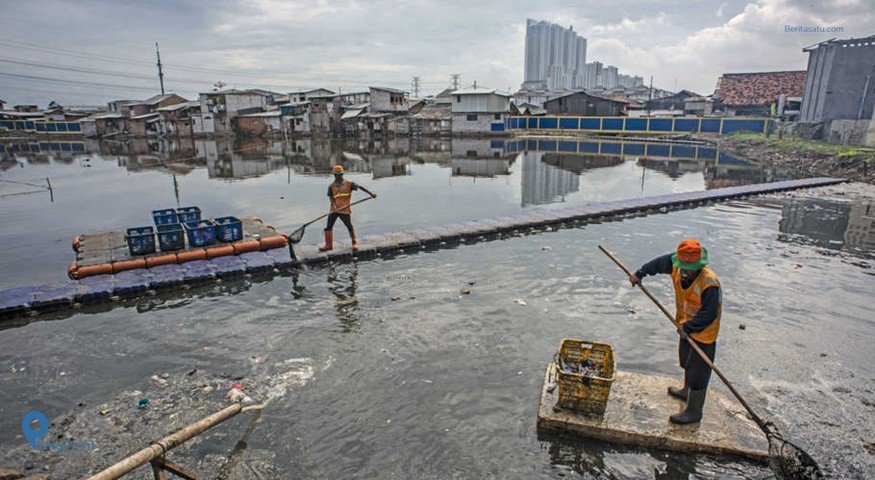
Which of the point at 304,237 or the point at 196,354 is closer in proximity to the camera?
the point at 196,354

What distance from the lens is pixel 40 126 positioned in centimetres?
6588

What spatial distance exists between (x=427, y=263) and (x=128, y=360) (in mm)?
5757

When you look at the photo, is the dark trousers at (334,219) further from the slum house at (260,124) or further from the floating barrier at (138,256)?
the slum house at (260,124)

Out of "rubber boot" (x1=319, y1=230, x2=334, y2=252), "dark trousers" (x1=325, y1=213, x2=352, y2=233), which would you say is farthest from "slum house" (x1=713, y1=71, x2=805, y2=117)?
"rubber boot" (x1=319, y1=230, x2=334, y2=252)

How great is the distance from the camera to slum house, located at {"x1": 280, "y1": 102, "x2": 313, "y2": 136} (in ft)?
184

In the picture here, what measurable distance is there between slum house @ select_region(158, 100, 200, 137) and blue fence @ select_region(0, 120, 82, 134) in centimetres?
1787

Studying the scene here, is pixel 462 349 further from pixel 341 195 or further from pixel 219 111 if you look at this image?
pixel 219 111

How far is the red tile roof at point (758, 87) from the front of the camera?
48.7 meters

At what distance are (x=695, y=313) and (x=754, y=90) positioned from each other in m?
59.7

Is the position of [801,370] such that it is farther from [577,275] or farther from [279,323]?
[279,323]

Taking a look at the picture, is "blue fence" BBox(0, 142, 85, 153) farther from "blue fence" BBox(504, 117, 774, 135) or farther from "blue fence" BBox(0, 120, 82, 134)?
"blue fence" BBox(504, 117, 774, 135)

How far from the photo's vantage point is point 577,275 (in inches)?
365

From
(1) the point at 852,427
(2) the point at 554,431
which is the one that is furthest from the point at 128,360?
(1) the point at 852,427

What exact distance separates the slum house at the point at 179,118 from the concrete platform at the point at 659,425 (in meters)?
66.3
